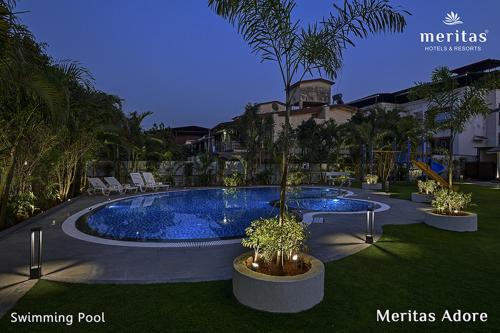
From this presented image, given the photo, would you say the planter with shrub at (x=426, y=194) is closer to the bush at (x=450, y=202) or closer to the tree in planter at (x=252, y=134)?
the bush at (x=450, y=202)

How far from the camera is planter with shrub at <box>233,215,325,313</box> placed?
3.64m

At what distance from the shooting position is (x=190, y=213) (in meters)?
11.7

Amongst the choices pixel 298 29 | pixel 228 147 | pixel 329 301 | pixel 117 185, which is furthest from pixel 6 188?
pixel 228 147

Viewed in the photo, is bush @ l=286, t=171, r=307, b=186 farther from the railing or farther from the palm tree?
the palm tree

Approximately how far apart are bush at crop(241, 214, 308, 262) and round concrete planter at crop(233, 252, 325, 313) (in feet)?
1.22

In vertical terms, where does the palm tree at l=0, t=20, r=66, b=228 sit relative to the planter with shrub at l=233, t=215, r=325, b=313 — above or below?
above

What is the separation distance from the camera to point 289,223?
13.8 feet

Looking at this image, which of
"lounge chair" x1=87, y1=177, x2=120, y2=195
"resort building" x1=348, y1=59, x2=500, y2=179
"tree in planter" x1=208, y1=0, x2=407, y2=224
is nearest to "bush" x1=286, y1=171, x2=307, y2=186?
"lounge chair" x1=87, y1=177, x2=120, y2=195

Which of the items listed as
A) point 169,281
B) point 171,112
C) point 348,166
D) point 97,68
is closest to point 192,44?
point 171,112

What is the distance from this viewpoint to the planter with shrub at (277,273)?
11.9ft

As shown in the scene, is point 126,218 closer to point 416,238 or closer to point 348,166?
point 416,238

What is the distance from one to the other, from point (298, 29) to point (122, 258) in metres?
4.77

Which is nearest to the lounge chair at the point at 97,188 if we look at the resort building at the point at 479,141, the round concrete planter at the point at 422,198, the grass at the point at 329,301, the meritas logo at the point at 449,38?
the grass at the point at 329,301

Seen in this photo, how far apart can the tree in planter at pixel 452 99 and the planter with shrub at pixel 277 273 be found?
7400 mm
